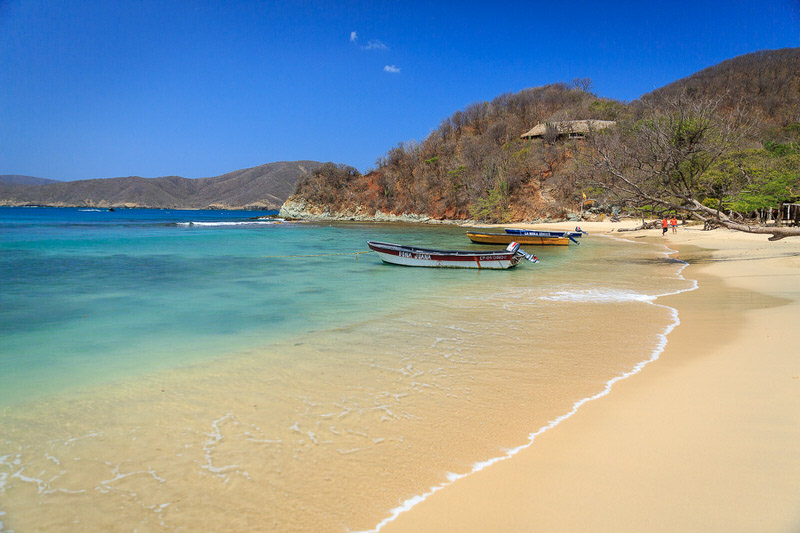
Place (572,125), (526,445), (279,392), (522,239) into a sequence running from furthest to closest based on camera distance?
(572,125)
(522,239)
(279,392)
(526,445)

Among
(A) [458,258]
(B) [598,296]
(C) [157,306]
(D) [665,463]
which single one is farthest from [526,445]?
(A) [458,258]

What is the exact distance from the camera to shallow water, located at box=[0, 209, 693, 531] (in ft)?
10.6

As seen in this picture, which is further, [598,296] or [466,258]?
[466,258]

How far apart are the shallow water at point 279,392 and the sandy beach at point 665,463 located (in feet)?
1.05

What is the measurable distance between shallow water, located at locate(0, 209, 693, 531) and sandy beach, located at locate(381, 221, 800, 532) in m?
0.32

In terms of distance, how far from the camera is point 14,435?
14.0 feet

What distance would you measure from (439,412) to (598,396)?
5.75ft

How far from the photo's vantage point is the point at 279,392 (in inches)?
206

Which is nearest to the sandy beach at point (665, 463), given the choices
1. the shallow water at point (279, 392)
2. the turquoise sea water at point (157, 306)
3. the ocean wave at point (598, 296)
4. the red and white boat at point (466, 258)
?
the shallow water at point (279, 392)

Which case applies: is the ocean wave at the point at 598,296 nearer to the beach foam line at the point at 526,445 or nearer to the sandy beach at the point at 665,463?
the beach foam line at the point at 526,445

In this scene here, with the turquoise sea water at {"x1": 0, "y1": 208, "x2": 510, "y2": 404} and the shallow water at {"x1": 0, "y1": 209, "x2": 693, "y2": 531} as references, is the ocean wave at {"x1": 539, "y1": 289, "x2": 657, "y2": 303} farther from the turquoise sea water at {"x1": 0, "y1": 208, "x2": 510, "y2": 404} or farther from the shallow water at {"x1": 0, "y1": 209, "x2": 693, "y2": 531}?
the turquoise sea water at {"x1": 0, "y1": 208, "x2": 510, "y2": 404}

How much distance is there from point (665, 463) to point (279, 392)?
3886mm

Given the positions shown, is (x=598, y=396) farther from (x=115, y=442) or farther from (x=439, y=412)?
(x=115, y=442)

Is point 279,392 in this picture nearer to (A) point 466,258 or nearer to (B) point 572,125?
(A) point 466,258
